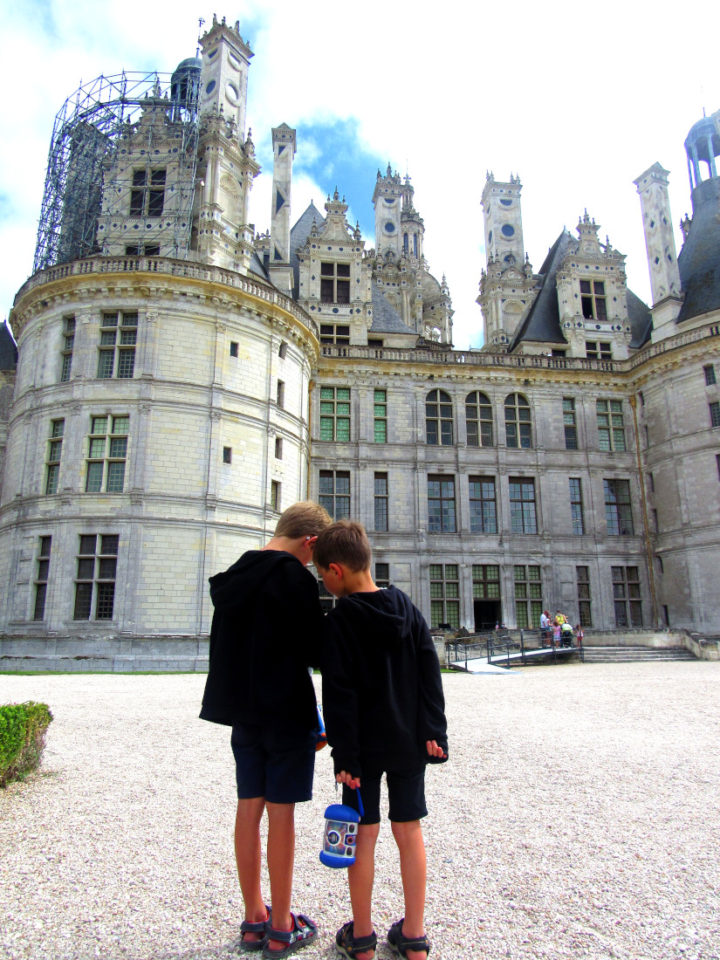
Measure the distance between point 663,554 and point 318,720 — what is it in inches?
1156

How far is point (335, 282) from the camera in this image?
3142 cm

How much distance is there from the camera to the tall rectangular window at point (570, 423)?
31.3m

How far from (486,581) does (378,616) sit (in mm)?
26417

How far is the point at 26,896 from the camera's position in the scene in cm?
414

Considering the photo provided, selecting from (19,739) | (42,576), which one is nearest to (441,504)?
(42,576)

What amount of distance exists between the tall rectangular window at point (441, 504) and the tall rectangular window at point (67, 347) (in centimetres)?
1565

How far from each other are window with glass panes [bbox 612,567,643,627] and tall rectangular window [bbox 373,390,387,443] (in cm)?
1224

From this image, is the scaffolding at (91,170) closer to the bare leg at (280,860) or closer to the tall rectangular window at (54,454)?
the tall rectangular window at (54,454)

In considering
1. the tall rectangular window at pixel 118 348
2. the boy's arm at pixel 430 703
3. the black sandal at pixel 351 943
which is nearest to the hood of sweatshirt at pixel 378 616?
the boy's arm at pixel 430 703

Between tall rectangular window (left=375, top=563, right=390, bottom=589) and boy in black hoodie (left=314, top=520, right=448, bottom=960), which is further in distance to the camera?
tall rectangular window (left=375, top=563, right=390, bottom=589)

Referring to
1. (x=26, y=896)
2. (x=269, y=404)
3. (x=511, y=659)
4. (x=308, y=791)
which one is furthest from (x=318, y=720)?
(x=269, y=404)

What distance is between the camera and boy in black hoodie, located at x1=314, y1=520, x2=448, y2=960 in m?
3.26

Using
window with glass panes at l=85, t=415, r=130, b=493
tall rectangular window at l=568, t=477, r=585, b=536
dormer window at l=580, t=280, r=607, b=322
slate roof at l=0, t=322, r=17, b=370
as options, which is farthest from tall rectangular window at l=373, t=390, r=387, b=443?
slate roof at l=0, t=322, r=17, b=370

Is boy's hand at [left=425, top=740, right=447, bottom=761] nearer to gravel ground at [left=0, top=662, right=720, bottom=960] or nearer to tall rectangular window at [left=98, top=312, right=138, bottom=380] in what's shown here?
gravel ground at [left=0, top=662, right=720, bottom=960]
